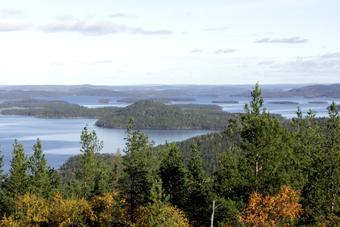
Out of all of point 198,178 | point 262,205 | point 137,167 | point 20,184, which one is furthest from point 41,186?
point 262,205

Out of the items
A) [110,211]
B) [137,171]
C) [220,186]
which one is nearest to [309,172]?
[220,186]

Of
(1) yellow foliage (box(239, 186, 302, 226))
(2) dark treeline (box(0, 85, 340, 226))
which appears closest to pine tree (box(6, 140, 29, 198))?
(2) dark treeline (box(0, 85, 340, 226))

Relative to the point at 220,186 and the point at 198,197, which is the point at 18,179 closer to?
the point at 198,197

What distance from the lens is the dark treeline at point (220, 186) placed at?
1485 inches

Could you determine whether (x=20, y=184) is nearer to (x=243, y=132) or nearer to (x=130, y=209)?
(x=130, y=209)

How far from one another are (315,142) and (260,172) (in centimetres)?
1754

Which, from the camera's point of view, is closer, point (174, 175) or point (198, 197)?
point (198, 197)

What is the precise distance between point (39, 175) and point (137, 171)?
1379cm

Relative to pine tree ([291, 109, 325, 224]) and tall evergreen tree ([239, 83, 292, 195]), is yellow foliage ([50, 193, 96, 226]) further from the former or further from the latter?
pine tree ([291, 109, 325, 224])

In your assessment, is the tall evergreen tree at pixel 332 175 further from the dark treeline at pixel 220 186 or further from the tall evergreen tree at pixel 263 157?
the tall evergreen tree at pixel 263 157

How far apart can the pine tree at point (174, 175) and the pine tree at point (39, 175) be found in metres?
16.8

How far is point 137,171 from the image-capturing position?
59.1m

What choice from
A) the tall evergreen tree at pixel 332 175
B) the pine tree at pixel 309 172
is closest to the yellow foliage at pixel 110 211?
the pine tree at pixel 309 172

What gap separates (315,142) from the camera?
54.6 metres
